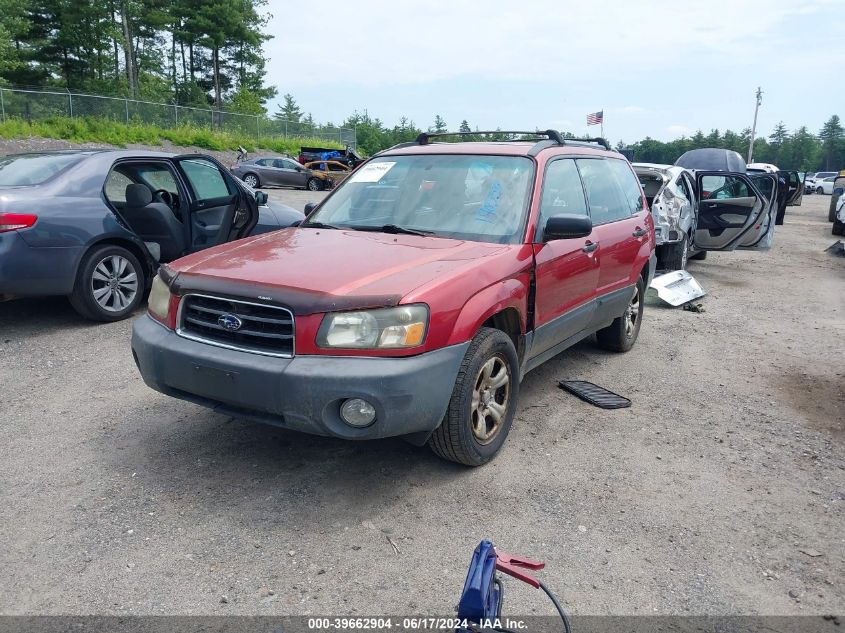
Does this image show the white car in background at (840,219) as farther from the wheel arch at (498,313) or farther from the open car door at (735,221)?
the wheel arch at (498,313)

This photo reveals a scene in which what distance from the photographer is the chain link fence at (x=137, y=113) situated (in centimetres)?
2409

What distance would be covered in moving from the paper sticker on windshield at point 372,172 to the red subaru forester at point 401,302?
1 cm

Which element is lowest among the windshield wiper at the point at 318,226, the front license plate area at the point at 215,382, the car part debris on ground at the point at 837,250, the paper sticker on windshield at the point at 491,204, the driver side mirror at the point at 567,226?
the car part debris on ground at the point at 837,250

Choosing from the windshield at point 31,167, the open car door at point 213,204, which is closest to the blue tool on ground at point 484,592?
the windshield at point 31,167

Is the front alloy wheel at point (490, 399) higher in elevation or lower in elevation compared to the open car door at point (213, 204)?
lower

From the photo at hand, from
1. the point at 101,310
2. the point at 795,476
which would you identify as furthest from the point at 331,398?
the point at 101,310

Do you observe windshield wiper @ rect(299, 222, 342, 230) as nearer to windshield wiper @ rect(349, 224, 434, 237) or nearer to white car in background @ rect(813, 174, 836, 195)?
windshield wiper @ rect(349, 224, 434, 237)

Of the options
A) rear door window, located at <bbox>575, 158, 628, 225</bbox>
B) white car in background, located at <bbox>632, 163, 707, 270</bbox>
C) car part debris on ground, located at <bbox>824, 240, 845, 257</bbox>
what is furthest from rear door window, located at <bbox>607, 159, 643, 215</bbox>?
car part debris on ground, located at <bbox>824, 240, 845, 257</bbox>

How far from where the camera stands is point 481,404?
11.8 feet

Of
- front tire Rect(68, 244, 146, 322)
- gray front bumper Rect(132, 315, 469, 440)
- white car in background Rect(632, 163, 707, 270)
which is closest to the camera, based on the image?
gray front bumper Rect(132, 315, 469, 440)

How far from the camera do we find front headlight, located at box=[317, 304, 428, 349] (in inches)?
119

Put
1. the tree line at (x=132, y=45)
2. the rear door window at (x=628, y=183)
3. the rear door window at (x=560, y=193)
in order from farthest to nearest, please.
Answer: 1. the tree line at (x=132, y=45)
2. the rear door window at (x=628, y=183)
3. the rear door window at (x=560, y=193)

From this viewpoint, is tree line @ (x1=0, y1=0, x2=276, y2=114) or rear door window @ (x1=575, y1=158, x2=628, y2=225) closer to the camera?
rear door window @ (x1=575, y1=158, x2=628, y2=225)

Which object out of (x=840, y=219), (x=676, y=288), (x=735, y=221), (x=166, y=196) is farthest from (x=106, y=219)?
(x=840, y=219)
